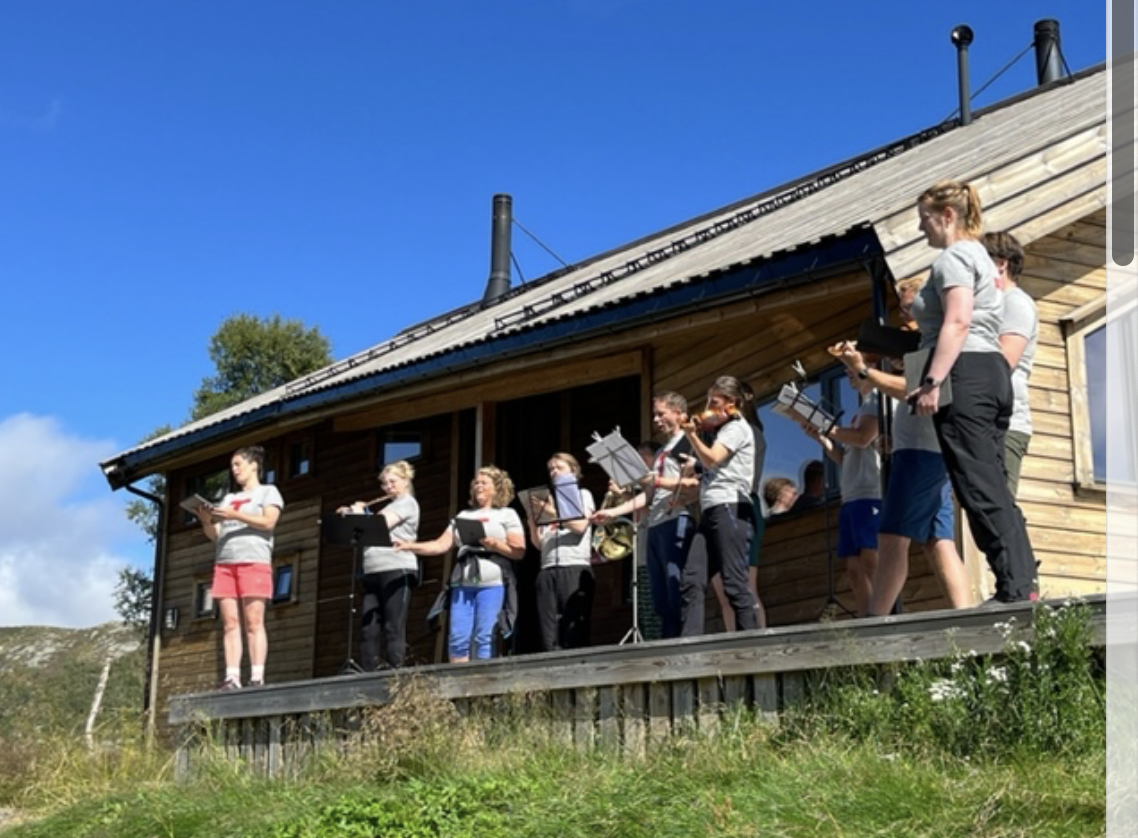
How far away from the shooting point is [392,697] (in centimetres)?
881

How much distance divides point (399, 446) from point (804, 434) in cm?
602

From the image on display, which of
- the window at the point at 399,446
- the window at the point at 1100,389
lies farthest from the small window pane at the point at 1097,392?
the window at the point at 399,446

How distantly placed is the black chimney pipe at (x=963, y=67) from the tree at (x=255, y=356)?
27.6 meters

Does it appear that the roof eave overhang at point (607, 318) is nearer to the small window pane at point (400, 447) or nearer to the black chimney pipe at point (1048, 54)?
the small window pane at point (400, 447)

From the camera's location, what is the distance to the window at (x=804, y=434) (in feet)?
35.8

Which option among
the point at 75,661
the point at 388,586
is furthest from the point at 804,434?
the point at 75,661

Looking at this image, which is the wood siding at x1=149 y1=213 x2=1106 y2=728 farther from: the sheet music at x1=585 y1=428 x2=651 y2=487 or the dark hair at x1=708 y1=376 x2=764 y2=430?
the sheet music at x1=585 y1=428 x2=651 y2=487

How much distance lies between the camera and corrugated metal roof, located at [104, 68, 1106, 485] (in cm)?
997

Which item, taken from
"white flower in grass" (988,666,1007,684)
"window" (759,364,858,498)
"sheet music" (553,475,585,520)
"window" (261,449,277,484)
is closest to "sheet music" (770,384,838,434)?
"window" (759,364,858,498)

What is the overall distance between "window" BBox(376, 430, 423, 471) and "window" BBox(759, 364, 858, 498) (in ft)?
17.0

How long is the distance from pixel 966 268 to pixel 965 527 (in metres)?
3.14

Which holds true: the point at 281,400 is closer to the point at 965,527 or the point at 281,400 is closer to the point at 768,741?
the point at 965,527

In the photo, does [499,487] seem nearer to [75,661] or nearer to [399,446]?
[399,446]

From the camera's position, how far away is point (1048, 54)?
18.6 m
